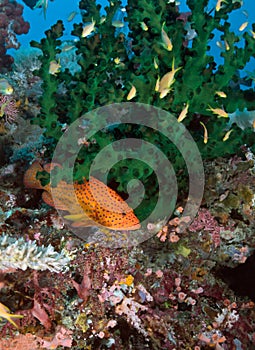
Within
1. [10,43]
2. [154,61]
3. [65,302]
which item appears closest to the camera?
[65,302]

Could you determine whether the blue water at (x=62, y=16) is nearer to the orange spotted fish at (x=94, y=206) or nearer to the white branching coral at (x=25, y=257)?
the orange spotted fish at (x=94, y=206)

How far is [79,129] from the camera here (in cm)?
359

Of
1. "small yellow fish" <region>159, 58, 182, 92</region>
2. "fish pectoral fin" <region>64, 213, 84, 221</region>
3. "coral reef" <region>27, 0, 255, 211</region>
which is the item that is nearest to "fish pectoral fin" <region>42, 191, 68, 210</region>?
"fish pectoral fin" <region>64, 213, 84, 221</region>

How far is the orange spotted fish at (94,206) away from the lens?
3428mm

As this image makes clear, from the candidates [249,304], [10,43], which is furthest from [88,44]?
[10,43]

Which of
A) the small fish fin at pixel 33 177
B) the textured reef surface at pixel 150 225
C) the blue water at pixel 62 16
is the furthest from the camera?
the blue water at pixel 62 16

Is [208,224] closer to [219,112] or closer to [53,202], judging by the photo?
[219,112]

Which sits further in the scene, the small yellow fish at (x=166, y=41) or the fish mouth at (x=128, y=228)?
the fish mouth at (x=128, y=228)

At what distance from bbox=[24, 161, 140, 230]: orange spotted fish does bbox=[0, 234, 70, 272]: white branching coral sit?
576 mm

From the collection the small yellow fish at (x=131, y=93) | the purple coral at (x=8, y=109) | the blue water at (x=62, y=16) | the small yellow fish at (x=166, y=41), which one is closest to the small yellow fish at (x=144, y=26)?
the small yellow fish at (x=166, y=41)

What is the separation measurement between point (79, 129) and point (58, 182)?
63 cm

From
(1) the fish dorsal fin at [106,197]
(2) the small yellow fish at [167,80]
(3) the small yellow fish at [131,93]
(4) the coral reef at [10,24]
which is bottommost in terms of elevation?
(1) the fish dorsal fin at [106,197]

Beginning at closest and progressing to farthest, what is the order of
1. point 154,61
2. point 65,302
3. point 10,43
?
point 65,302 → point 154,61 → point 10,43

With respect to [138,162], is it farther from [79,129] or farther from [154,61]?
[154,61]
